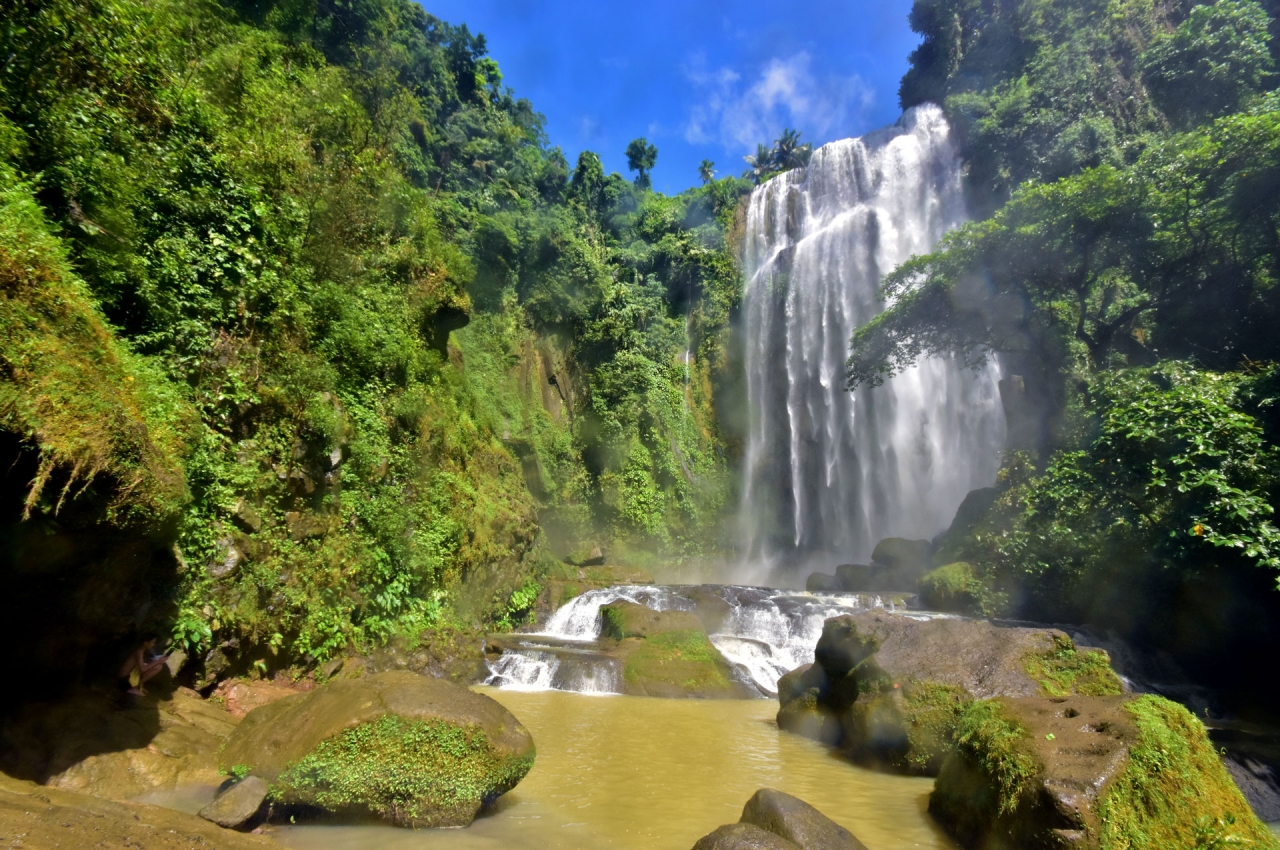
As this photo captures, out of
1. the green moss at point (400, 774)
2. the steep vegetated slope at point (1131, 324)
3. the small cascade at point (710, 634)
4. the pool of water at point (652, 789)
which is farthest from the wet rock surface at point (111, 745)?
the steep vegetated slope at point (1131, 324)

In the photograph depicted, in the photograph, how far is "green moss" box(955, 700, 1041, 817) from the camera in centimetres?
445

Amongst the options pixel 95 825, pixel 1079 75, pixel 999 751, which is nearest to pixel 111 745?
pixel 95 825

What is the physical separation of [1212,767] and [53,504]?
7.64 meters

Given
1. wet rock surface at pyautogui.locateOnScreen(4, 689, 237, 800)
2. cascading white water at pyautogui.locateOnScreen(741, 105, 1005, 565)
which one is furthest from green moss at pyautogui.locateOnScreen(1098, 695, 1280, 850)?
cascading white water at pyautogui.locateOnScreen(741, 105, 1005, 565)

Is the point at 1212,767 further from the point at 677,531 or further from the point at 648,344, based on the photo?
the point at 648,344

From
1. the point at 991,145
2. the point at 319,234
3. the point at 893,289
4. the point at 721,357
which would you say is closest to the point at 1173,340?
the point at 893,289

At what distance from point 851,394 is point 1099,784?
22214mm

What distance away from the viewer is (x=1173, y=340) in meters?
15.0

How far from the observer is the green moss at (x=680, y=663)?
10492 millimetres

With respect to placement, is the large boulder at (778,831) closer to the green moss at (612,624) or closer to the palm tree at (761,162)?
the green moss at (612,624)

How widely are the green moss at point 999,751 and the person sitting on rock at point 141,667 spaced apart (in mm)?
6744

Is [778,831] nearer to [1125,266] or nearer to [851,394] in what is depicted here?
[1125,266]

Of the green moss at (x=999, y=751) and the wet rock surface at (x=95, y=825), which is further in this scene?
the green moss at (x=999, y=751)

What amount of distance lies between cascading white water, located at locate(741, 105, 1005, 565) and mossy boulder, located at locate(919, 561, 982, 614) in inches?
358
